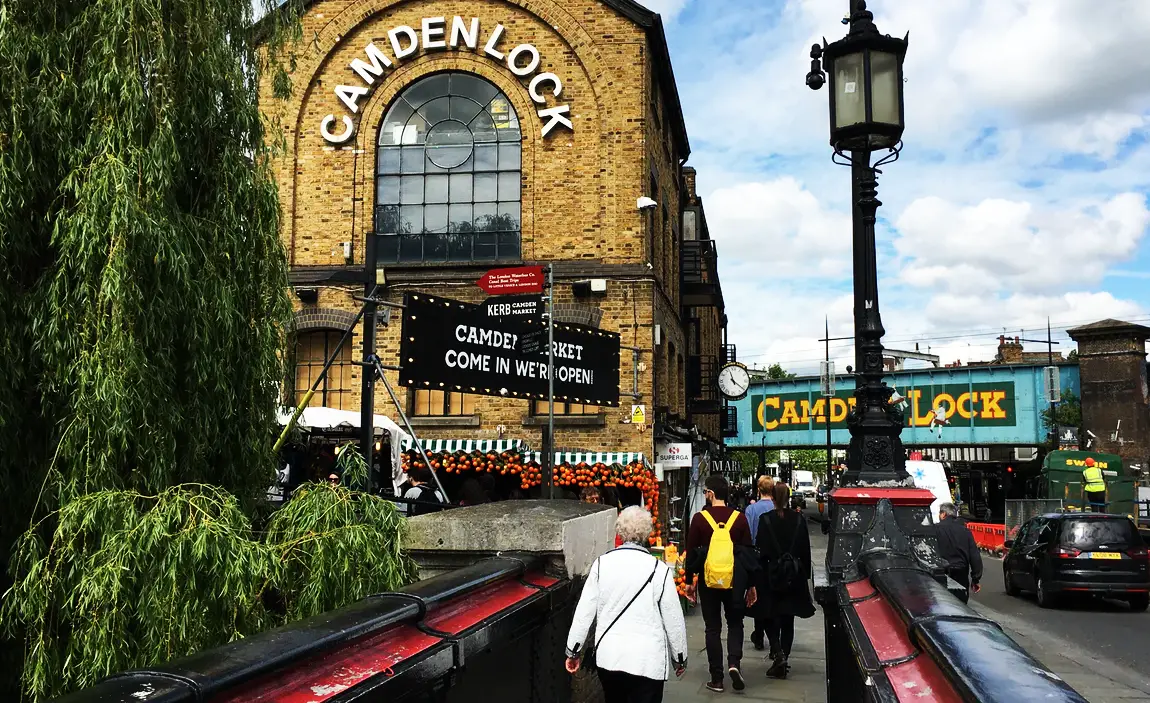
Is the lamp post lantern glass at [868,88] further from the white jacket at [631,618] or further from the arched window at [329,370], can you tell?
the arched window at [329,370]

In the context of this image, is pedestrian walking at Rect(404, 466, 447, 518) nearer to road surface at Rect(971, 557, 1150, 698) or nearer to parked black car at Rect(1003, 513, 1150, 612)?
road surface at Rect(971, 557, 1150, 698)

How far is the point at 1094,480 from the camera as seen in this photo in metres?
28.3

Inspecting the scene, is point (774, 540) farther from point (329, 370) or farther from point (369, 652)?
point (329, 370)

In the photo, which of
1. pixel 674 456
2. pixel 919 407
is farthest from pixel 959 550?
pixel 919 407

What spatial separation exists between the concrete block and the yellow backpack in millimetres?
3160

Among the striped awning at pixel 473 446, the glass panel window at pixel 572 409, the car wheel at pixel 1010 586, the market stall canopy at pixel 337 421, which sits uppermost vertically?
the glass panel window at pixel 572 409

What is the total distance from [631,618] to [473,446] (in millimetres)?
13020

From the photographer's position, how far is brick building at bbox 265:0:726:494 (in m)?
18.6

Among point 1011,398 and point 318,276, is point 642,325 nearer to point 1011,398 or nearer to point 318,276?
point 318,276

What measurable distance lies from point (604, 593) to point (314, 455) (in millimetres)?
8412

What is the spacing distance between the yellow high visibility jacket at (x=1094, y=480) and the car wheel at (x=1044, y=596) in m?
14.0

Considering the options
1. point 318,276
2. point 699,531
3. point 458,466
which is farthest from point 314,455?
point 318,276

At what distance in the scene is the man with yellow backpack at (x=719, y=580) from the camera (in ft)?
26.3

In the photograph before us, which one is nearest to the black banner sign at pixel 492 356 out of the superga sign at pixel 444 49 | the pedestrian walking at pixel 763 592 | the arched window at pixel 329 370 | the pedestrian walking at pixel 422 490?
the pedestrian walking at pixel 422 490
